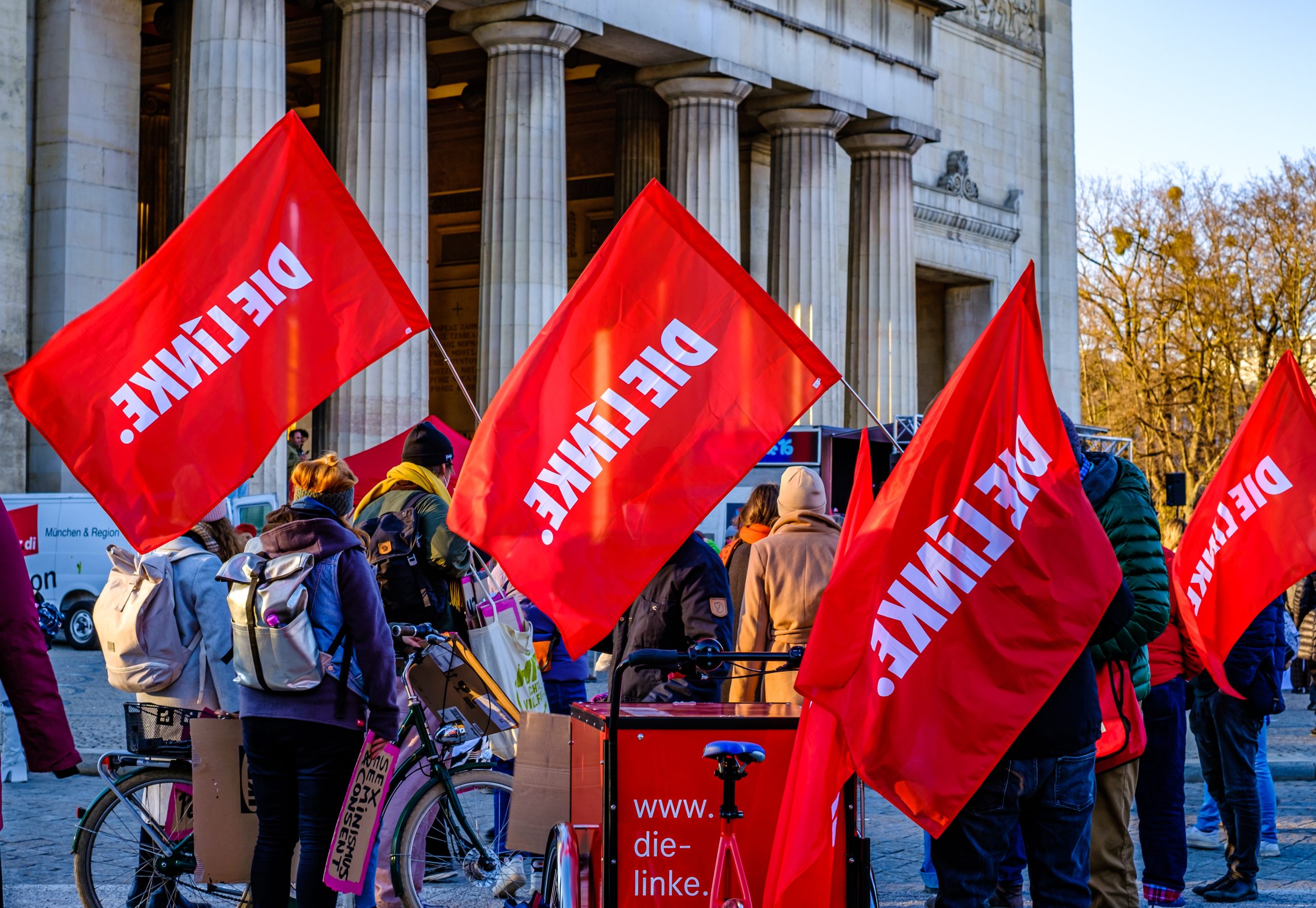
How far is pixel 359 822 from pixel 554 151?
741 inches

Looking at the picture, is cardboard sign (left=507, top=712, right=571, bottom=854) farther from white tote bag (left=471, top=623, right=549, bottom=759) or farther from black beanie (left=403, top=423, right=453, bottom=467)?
black beanie (left=403, top=423, right=453, bottom=467)

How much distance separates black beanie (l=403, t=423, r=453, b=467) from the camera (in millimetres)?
7965

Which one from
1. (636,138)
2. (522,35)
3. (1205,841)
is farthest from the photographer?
(636,138)

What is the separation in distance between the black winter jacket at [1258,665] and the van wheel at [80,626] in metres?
15.9

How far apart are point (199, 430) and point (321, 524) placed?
924mm

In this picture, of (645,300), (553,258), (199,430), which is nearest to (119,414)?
(199,430)

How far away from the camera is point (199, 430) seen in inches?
263

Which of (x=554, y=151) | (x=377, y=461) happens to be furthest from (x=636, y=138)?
(x=377, y=461)

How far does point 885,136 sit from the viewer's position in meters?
30.9

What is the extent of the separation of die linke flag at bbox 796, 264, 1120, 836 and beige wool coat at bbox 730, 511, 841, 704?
2.63m

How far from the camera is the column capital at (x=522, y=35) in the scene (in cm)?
2367

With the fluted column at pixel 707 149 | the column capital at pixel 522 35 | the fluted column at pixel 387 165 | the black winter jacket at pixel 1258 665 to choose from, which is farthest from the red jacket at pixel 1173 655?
the fluted column at pixel 707 149

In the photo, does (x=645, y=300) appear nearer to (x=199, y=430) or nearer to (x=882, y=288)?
(x=199, y=430)

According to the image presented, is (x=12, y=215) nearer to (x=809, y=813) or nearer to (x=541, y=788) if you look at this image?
(x=541, y=788)
